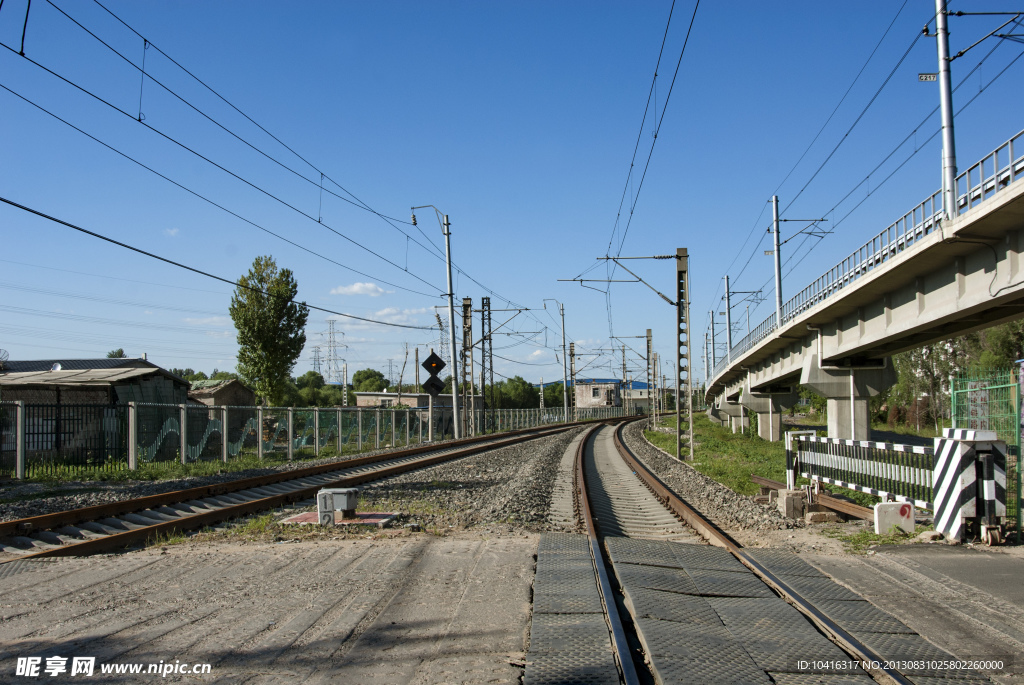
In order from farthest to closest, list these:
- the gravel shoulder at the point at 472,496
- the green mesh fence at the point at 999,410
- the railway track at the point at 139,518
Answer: the gravel shoulder at the point at 472,496 < the green mesh fence at the point at 999,410 < the railway track at the point at 139,518

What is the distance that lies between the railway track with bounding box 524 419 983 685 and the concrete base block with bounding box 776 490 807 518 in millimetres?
3177

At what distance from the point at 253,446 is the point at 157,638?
69.0 feet

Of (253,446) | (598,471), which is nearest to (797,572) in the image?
(598,471)

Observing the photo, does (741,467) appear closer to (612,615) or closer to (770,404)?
(612,615)

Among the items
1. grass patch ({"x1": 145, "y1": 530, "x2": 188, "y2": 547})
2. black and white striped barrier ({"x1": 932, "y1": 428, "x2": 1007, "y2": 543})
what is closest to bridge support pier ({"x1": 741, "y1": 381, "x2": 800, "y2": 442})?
black and white striped barrier ({"x1": 932, "y1": 428, "x2": 1007, "y2": 543})

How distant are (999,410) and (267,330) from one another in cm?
4977

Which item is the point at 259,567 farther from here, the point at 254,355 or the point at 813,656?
the point at 254,355

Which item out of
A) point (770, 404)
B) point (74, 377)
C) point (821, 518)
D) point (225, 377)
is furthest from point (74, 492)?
point (225, 377)

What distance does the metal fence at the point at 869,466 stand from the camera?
429 inches

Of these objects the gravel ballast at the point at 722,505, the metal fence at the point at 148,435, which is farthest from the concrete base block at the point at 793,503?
the metal fence at the point at 148,435

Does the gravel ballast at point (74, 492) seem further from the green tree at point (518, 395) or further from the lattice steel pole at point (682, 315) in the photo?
the green tree at point (518, 395)

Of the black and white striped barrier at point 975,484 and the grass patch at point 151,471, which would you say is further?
the grass patch at point 151,471

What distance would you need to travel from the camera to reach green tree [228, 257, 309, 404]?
53.3m

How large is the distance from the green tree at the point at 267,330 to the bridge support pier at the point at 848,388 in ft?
117
